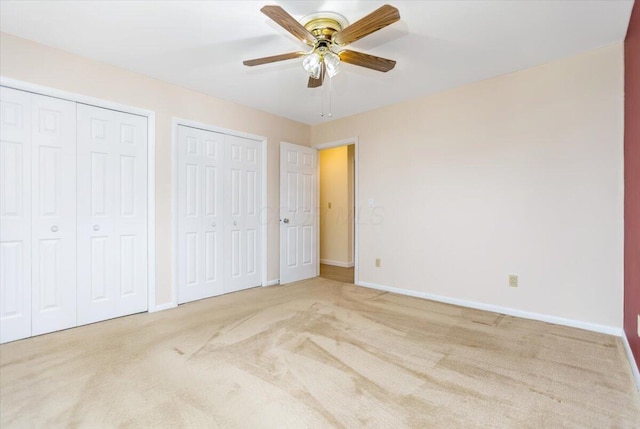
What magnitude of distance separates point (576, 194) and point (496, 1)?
181 cm

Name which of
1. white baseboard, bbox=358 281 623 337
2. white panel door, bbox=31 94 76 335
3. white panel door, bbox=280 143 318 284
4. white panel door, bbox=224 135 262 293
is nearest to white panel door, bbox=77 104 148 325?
white panel door, bbox=31 94 76 335

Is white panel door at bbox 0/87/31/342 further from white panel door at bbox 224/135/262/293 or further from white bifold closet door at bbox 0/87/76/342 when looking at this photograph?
white panel door at bbox 224/135/262/293

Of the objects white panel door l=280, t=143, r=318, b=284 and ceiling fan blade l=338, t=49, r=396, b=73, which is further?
white panel door l=280, t=143, r=318, b=284

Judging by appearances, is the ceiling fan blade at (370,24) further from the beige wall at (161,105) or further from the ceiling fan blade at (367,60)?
the beige wall at (161,105)

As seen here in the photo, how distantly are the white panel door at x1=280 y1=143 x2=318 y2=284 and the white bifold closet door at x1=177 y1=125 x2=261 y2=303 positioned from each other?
381 mm

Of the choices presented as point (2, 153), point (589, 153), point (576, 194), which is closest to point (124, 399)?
point (2, 153)

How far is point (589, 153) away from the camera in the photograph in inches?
103

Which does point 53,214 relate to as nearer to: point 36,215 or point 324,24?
point 36,215

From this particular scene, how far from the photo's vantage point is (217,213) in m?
3.75

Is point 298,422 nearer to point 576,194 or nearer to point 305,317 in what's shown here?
point 305,317

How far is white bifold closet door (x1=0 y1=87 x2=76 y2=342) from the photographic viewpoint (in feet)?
7.88

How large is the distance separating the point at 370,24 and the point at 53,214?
2992mm

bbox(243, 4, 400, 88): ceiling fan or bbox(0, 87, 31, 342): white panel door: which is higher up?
bbox(243, 4, 400, 88): ceiling fan

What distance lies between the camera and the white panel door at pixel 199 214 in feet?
11.3
